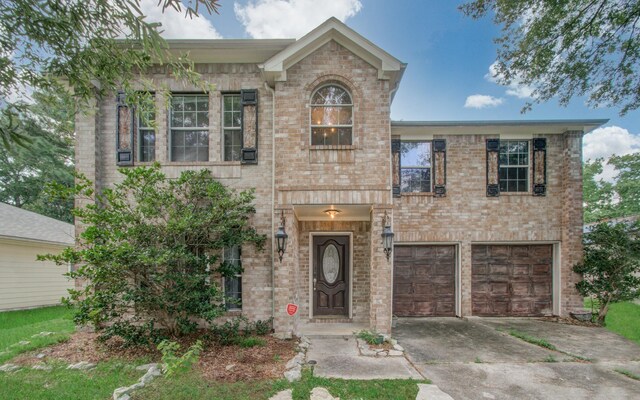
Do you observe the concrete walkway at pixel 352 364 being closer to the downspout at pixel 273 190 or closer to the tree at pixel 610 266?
the downspout at pixel 273 190

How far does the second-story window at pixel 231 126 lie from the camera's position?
6809 mm

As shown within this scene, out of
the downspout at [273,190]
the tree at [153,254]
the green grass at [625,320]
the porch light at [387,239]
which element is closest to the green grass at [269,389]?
the tree at [153,254]

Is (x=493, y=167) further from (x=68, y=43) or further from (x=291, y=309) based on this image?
(x=68, y=43)

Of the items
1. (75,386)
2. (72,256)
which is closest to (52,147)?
(72,256)

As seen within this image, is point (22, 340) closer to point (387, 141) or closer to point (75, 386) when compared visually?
point (75, 386)

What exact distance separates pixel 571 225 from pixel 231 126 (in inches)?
358

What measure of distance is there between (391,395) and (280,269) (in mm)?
3027

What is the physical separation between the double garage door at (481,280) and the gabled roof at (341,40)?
15.4 feet

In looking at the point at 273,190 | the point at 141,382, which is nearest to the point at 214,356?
the point at 141,382

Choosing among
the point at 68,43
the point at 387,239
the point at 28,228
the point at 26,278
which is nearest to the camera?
the point at 68,43

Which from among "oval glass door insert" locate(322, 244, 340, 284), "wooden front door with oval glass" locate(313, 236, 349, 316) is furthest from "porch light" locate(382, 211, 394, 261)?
"oval glass door insert" locate(322, 244, 340, 284)

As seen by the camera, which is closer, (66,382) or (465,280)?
(66,382)

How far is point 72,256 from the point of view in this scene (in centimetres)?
495

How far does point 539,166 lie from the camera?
809cm
